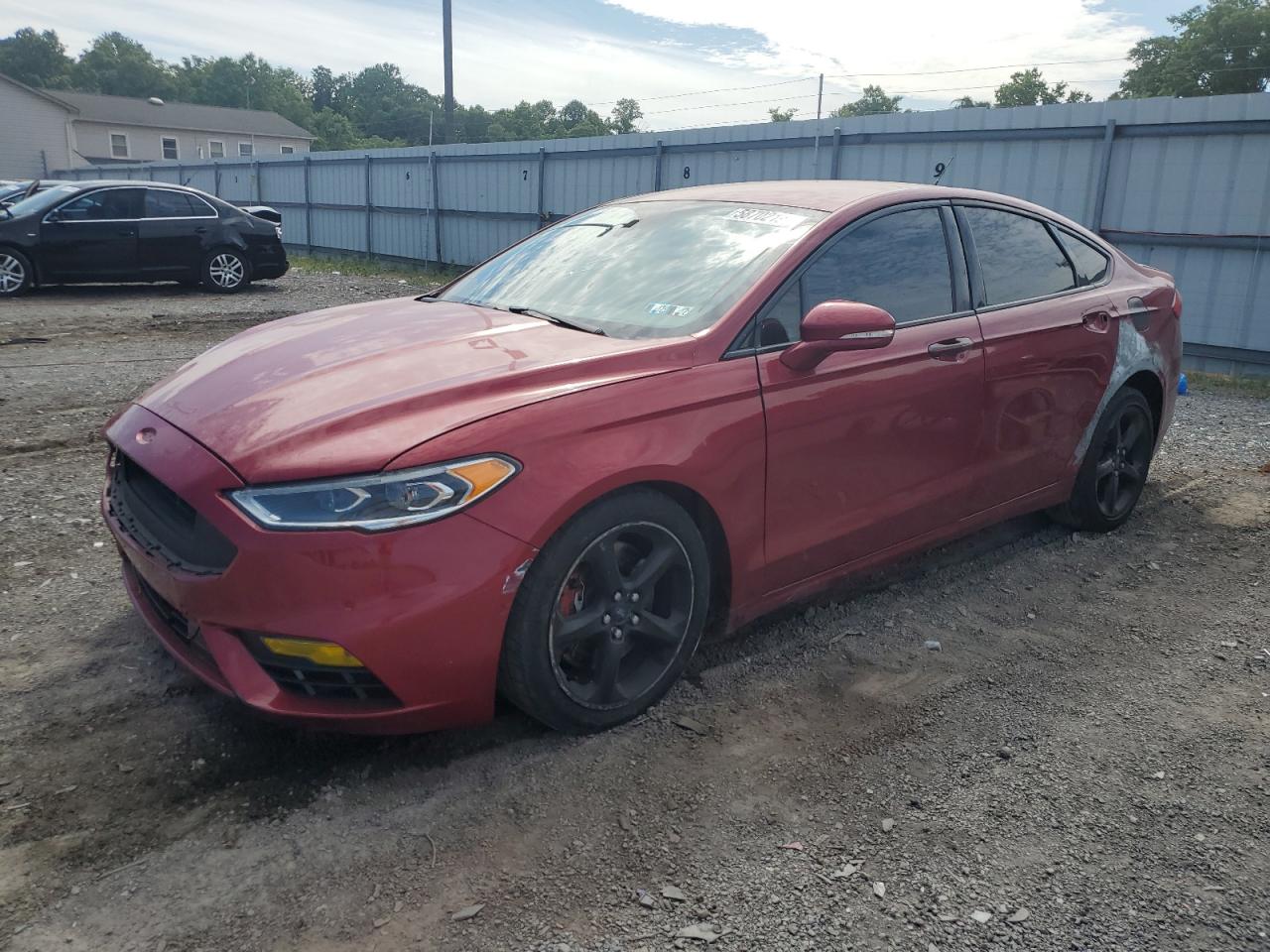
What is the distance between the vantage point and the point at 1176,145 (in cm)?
996

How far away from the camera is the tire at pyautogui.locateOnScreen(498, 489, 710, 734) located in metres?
2.64

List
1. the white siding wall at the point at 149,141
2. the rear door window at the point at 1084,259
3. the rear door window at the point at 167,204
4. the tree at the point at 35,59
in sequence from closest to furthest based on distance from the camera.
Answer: the rear door window at the point at 1084,259
the rear door window at the point at 167,204
the white siding wall at the point at 149,141
the tree at the point at 35,59

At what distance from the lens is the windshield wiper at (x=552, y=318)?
324 centimetres

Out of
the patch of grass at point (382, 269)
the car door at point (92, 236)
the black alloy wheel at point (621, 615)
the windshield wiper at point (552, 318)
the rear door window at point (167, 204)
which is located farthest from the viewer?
the patch of grass at point (382, 269)

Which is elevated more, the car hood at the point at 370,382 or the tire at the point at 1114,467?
the car hood at the point at 370,382

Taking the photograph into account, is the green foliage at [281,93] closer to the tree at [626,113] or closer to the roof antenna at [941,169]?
the tree at [626,113]

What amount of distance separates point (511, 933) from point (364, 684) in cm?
70

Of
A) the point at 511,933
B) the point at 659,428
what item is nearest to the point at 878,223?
the point at 659,428

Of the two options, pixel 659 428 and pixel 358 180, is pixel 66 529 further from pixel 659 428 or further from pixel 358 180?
pixel 358 180

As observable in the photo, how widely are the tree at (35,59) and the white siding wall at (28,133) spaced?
42.5m

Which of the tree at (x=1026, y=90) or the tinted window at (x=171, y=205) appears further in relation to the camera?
the tree at (x=1026, y=90)

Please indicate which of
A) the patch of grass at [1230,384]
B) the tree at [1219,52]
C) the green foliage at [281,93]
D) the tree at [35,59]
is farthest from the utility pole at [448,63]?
the tree at [35,59]

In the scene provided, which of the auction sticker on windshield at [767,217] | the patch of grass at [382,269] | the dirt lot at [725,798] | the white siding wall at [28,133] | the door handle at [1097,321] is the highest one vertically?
the white siding wall at [28,133]

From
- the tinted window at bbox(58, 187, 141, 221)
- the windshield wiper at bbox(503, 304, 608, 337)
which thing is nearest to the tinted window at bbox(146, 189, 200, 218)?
the tinted window at bbox(58, 187, 141, 221)
